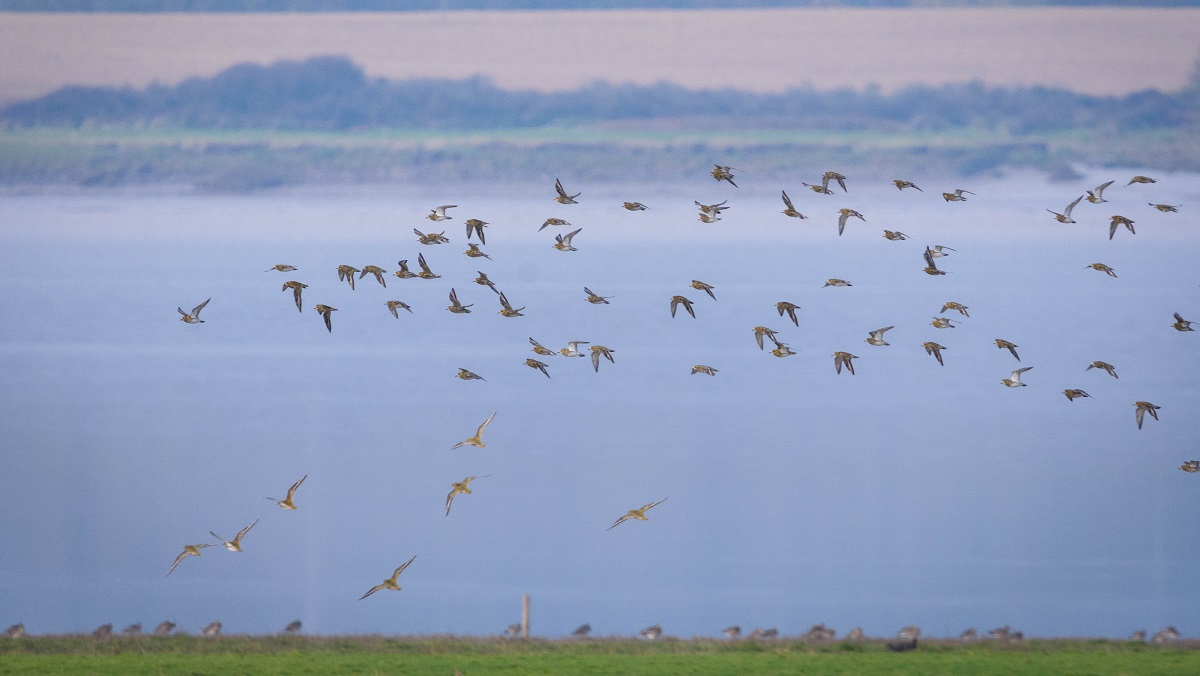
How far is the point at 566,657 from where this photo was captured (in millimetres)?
19609

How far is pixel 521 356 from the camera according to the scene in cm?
7594

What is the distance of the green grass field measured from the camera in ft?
61.8

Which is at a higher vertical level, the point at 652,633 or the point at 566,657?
the point at 652,633

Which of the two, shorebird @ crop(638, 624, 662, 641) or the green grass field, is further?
shorebird @ crop(638, 624, 662, 641)

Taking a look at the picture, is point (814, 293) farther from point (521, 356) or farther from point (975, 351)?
point (521, 356)

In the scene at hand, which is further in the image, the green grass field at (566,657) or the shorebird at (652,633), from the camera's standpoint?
the shorebird at (652,633)

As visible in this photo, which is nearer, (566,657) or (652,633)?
(566,657)

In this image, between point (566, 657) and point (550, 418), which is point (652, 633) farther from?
point (550, 418)

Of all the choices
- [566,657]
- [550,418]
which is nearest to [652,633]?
[566,657]

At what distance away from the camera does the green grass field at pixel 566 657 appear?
18844mm

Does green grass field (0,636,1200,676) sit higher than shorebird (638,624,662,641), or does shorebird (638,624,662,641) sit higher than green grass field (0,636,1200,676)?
shorebird (638,624,662,641)

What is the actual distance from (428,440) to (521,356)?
2333cm

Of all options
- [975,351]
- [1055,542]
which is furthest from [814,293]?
[1055,542]

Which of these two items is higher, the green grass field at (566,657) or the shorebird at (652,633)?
the shorebird at (652,633)
